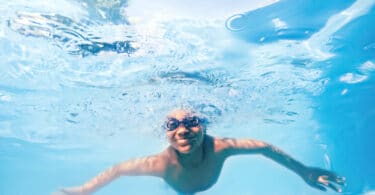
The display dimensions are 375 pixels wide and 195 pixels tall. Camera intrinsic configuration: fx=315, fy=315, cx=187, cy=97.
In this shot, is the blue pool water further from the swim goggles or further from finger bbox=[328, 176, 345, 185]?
finger bbox=[328, 176, 345, 185]

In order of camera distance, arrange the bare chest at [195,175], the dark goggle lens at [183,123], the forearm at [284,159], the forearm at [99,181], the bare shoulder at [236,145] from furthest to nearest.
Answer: the bare chest at [195,175] → the dark goggle lens at [183,123] → the bare shoulder at [236,145] → the forearm at [99,181] → the forearm at [284,159]

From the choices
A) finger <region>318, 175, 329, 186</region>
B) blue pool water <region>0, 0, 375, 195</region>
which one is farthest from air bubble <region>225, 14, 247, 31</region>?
finger <region>318, 175, 329, 186</region>

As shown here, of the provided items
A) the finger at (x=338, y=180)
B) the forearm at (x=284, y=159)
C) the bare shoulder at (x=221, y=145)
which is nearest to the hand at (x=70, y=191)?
the bare shoulder at (x=221, y=145)

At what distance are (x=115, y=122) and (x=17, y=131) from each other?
10970 mm

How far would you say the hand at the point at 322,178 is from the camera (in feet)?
20.2

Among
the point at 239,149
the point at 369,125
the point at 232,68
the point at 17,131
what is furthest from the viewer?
the point at 17,131

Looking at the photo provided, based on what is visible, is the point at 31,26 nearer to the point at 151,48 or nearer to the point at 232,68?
the point at 151,48

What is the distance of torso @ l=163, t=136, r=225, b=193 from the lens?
7.41 meters

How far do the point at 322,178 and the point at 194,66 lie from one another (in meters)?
8.99

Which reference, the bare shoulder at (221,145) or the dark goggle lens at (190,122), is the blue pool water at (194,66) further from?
the bare shoulder at (221,145)

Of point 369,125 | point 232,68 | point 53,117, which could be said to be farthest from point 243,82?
point 53,117

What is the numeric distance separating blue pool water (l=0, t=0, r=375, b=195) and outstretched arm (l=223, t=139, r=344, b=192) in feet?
13.2

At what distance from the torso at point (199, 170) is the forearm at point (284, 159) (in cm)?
115

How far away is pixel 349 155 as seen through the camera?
69.5 feet
